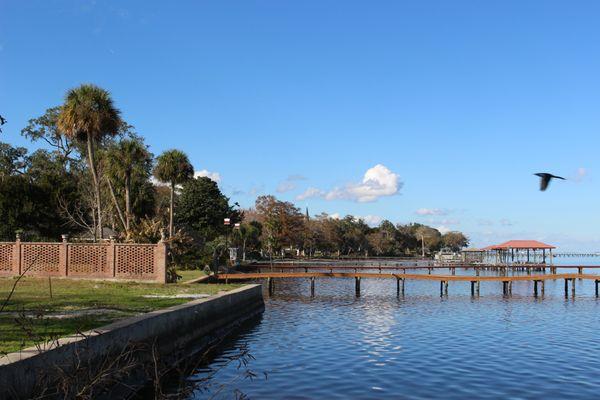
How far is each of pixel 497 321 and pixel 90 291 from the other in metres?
16.3

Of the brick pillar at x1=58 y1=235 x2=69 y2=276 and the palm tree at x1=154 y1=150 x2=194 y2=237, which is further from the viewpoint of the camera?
the palm tree at x1=154 y1=150 x2=194 y2=237

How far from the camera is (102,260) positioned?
26.7 metres

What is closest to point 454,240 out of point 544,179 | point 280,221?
point 280,221

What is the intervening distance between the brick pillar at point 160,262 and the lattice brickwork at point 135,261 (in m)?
0.22

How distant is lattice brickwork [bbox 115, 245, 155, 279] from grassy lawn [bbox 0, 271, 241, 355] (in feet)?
4.58

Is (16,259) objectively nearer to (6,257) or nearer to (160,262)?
(6,257)

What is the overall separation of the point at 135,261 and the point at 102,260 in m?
1.66

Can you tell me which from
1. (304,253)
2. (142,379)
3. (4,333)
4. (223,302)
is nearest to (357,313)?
(223,302)

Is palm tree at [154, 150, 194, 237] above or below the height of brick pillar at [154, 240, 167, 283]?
above

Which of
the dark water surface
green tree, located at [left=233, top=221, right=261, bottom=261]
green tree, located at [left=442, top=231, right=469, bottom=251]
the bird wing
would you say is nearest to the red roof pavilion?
green tree, located at [left=233, top=221, right=261, bottom=261]

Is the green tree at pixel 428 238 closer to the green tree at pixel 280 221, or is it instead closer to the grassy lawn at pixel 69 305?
the green tree at pixel 280 221

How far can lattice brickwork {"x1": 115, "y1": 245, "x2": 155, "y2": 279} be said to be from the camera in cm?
2627

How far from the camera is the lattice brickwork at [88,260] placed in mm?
26578

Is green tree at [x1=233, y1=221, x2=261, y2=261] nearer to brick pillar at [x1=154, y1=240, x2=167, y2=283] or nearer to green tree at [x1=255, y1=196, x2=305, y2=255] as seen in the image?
green tree at [x1=255, y1=196, x2=305, y2=255]
